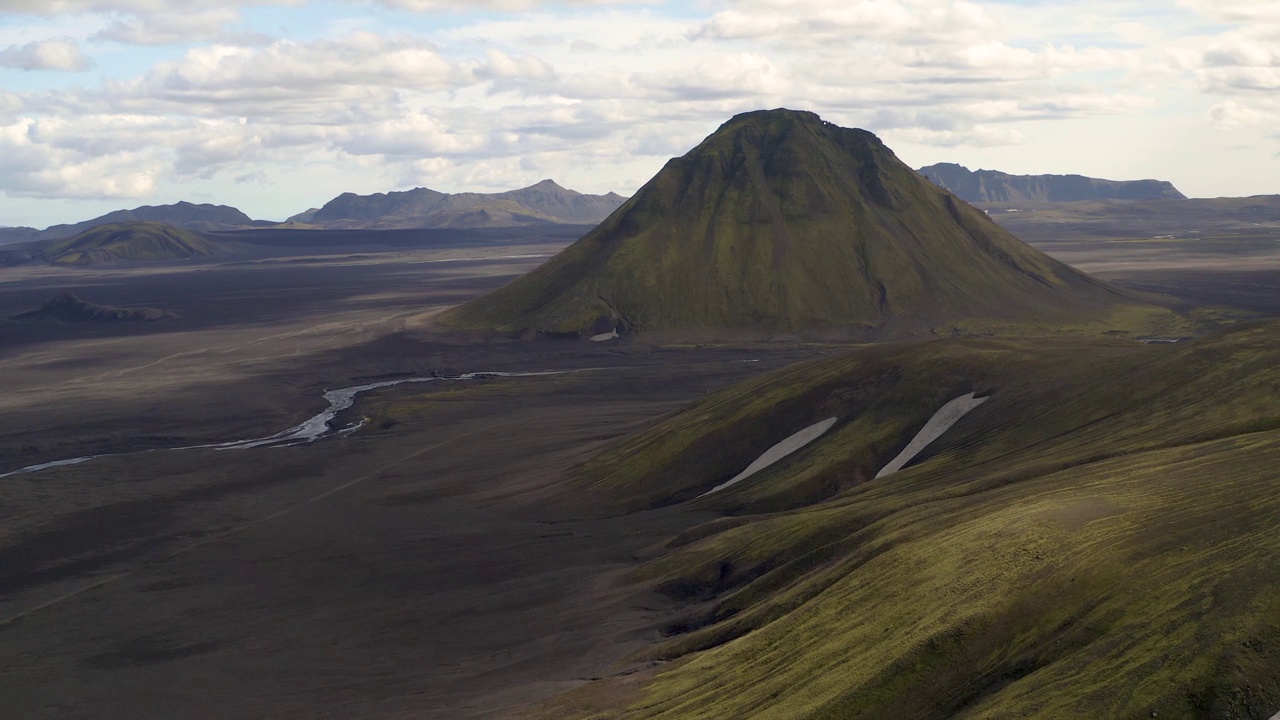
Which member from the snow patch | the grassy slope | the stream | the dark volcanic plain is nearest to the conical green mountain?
the dark volcanic plain

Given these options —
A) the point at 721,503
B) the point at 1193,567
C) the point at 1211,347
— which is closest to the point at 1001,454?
the point at 1211,347

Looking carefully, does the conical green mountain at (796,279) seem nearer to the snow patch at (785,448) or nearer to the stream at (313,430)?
the stream at (313,430)

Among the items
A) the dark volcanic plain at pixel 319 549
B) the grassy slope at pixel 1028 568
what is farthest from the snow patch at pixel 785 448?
the dark volcanic plain at pixel 319 549

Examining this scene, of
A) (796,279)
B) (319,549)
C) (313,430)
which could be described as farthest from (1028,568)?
(796,279)

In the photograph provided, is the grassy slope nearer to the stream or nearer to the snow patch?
the snow patch

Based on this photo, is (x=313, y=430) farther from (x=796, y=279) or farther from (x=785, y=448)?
(x=796, y=279)
